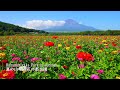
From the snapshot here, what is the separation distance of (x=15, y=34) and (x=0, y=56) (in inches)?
54.7

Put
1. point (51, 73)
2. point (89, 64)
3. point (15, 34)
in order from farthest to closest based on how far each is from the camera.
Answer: point (15, 34), point (89, 64), point (51, 73)

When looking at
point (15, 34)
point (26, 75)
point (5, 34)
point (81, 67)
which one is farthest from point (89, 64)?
point (15, 34)

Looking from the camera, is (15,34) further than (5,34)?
Yes
